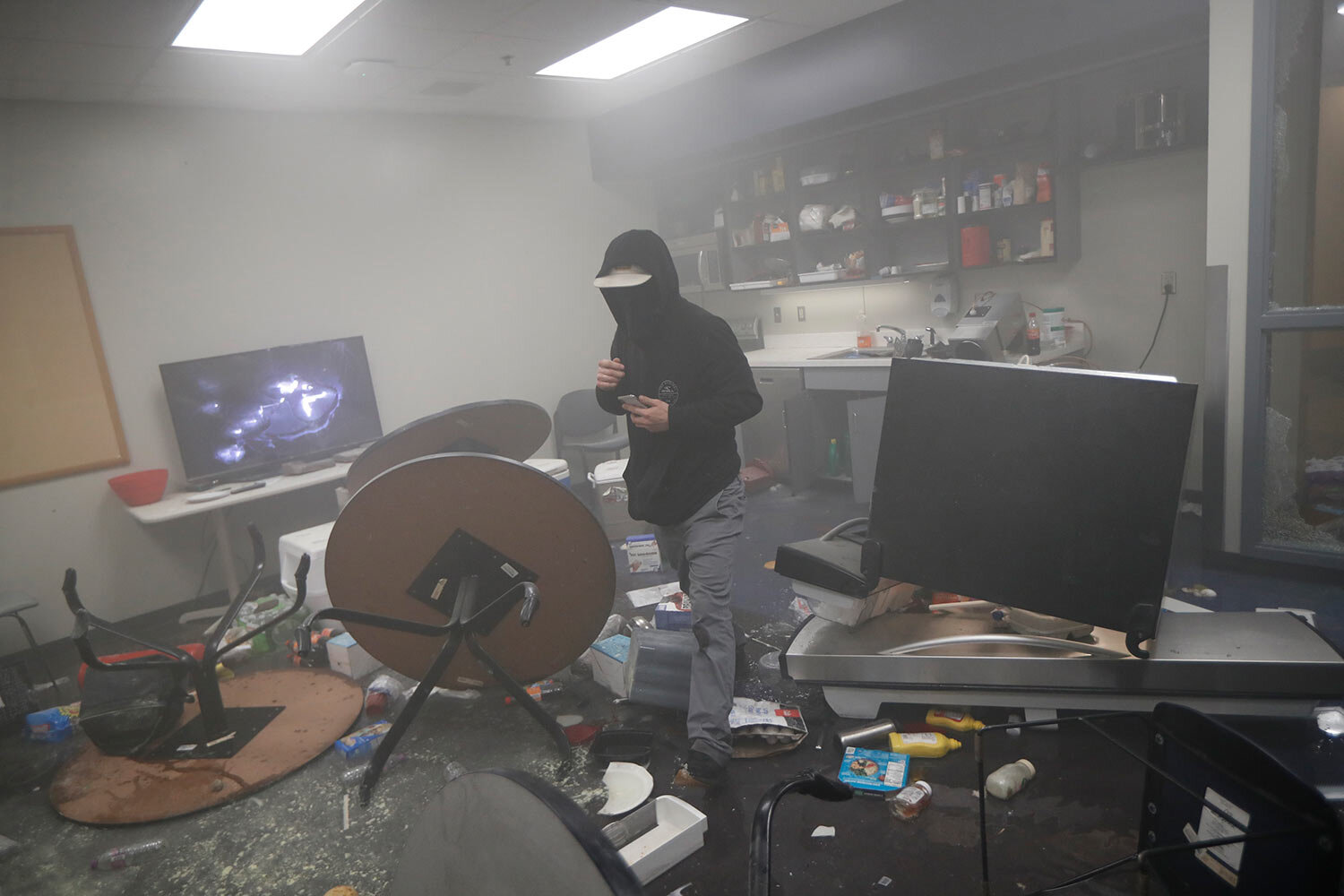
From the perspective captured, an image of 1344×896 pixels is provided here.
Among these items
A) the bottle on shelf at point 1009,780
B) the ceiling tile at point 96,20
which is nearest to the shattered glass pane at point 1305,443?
the bottle on shelf at point 1009,780

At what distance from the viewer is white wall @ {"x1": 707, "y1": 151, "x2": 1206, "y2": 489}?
12.4 ft

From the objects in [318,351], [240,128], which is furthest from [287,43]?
[318,351]

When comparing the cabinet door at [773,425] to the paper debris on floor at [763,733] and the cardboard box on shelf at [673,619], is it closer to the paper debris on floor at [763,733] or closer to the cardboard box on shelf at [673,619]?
the cardboard box on shelf at [673,619]

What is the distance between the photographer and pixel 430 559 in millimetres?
2250

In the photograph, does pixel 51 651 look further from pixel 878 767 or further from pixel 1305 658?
pixel 1305 658

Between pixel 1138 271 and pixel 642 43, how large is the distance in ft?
8.72

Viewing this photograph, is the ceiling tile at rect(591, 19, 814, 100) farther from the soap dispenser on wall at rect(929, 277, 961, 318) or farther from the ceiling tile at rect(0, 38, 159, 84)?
the ceiling tile at rect(0, 38, 159, 84)

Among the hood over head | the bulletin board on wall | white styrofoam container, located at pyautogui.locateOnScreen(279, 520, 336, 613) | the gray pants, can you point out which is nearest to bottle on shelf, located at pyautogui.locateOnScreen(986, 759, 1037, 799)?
the gray pants

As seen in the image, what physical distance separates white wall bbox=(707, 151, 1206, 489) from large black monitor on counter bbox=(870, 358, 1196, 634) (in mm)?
2112

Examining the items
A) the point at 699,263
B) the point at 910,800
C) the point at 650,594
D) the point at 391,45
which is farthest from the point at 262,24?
the point at 910,800

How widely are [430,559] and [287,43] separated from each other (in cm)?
251

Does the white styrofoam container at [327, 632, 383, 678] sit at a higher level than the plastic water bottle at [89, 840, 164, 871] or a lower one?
higher

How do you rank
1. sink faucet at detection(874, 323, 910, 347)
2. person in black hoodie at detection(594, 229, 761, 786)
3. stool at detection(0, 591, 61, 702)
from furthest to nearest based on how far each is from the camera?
sink faucet at detection(874, 323, 910, 347), stool at detection(0, 591, 61, 702), person in black hoodie at detection(594, 229, 761, 786)

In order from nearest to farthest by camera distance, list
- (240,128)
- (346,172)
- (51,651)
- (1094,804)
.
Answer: (1094,804), (51,651), (240,128), (346,172)
